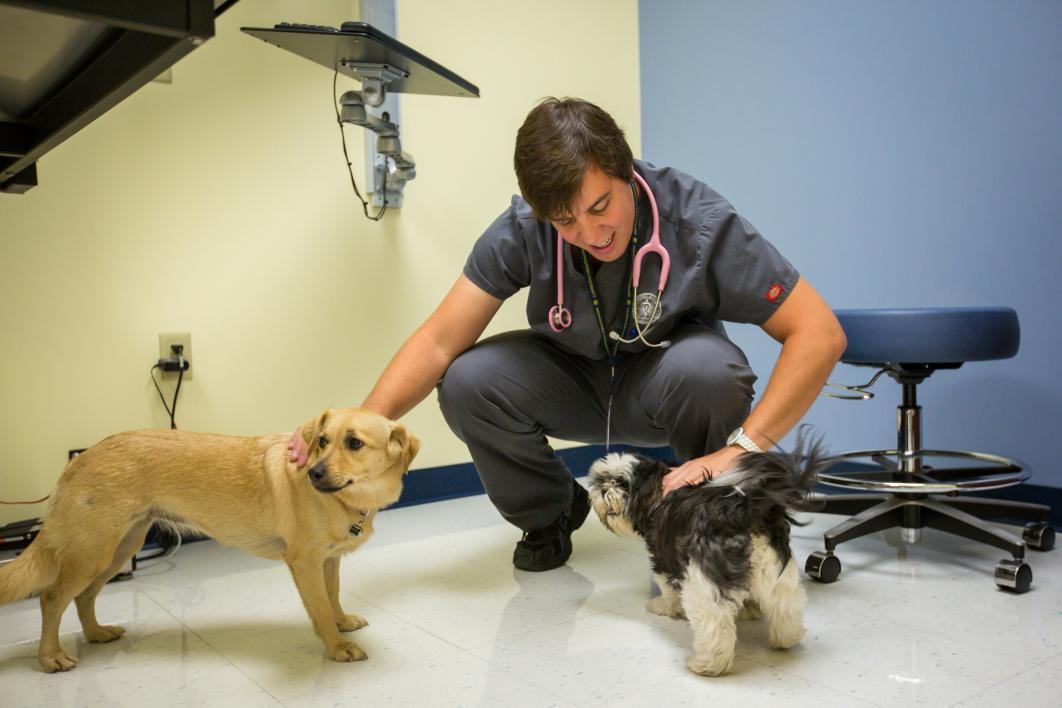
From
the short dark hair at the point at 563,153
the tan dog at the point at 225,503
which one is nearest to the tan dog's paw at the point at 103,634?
the tan dog at the point at 225,503

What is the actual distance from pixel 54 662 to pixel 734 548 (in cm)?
124

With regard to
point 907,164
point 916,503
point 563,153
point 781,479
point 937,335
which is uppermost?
point 907,164

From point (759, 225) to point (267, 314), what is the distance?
1.74 meters

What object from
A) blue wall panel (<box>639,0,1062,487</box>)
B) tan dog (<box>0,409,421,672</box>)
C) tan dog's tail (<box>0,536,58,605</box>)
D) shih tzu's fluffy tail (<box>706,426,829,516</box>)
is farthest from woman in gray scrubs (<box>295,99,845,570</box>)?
blue wall panel (<box>639,0,1062,487</box>)

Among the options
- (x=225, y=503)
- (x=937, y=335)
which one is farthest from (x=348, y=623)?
(x=937, y=335)

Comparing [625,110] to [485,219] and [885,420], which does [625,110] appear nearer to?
[485,219]

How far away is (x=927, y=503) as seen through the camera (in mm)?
2061

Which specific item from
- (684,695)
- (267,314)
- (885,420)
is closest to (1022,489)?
(885,420)

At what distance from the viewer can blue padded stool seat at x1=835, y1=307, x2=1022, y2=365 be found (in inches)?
74.2

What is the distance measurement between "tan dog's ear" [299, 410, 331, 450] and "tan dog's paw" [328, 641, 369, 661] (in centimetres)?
37

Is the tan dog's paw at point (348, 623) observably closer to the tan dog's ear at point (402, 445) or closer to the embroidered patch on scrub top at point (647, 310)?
the tan dog's ear at point (402, 445)

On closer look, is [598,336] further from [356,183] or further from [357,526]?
[356,183]

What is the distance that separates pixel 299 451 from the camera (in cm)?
160

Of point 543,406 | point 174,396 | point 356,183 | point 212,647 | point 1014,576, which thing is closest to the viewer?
point 212,647
